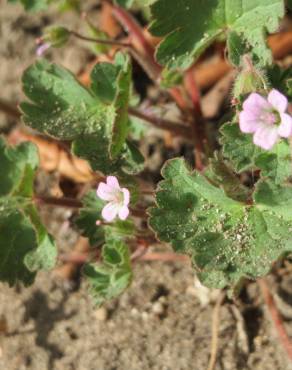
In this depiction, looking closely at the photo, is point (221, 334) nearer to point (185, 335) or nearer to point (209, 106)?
point (185, 335)

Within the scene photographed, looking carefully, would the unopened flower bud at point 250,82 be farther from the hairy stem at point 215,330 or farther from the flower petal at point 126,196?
the hairy stem at point 215,330

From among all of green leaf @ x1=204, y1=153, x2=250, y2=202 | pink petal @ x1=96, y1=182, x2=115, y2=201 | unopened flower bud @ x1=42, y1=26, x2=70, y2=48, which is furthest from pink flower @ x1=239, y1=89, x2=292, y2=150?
unopened flower bud @ x1=42, y1=26, x2=70, y2=48

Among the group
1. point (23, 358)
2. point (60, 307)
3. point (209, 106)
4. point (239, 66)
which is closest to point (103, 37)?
point (209, 106)

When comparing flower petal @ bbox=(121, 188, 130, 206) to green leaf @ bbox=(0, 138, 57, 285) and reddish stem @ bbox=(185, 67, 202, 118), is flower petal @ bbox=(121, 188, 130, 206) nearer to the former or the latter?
green leaf @ bbox=(0, 138, 57, 285)

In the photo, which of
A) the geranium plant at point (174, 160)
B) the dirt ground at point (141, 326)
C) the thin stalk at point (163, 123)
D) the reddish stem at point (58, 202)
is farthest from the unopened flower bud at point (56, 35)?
the dirt ground at point (141, 326)

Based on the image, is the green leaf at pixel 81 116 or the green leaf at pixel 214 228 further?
the green leaf at pixel 81 116

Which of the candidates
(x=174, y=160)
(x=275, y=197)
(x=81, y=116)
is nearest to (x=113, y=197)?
(x=174, y=160)
